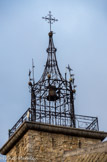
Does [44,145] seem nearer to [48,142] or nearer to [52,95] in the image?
[48,142]

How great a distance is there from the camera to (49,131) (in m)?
23.8

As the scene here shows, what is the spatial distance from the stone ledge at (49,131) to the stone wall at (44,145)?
167mm

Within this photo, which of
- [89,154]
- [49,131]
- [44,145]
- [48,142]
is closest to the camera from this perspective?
[89,154]

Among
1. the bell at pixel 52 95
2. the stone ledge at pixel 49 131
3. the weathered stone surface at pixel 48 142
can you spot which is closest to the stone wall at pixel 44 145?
the weathered stone surface at pixel 48 142

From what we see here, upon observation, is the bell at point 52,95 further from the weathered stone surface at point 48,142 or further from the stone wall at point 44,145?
the stone wall at point 44,145

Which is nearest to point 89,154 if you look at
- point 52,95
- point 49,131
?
point 49,131

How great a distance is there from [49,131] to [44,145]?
2.35ft

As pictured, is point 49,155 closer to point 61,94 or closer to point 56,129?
point 56,129

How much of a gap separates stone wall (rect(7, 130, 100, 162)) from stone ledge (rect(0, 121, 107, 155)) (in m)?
0.17

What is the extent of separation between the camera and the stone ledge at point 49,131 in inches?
925

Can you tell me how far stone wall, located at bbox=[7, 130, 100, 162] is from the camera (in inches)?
912

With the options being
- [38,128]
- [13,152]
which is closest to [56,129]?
[38,128]

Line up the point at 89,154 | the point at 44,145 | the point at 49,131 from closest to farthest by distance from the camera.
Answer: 1. the point at 89,154
2. the point at 44,145
3. the point at 49,131

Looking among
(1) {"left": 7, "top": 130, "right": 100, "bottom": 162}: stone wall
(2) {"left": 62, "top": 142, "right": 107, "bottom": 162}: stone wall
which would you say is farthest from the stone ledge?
(2) {"left": 62, "top": 142, "right": 107, "bottom": 162}: stone wall
